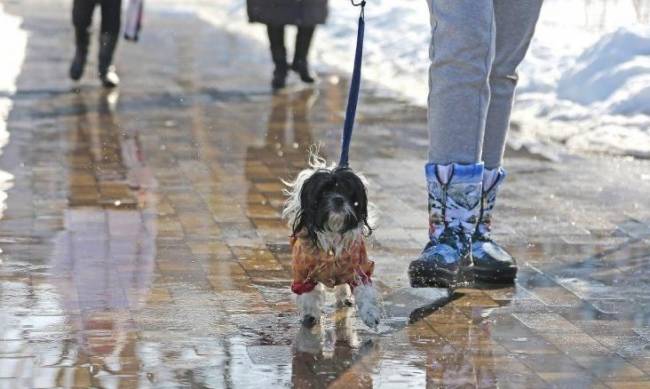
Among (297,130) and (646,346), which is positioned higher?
(646,346)

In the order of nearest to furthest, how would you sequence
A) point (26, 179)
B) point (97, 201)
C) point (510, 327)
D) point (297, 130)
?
point (510, 327)
point (97, 201)
point (26, 179)
point (297, 130)

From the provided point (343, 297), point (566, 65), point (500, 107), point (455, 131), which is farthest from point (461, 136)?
point (566, 65)

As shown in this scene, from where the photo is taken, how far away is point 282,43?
11.9 m

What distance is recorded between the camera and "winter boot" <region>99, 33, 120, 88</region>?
443 inches

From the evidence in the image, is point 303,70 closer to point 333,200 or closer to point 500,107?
point 500,107

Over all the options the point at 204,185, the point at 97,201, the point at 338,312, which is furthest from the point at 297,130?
the point at 338,312

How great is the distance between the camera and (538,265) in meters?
5.72

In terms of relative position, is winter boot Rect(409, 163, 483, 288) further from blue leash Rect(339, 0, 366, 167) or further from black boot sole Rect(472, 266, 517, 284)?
blue leash Rect(339, 0, 366, 167)

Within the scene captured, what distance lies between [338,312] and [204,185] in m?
2.39

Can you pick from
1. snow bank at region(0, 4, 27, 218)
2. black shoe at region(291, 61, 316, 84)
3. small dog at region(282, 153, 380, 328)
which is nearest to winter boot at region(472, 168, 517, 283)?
small dog at region(282, 153, 380, 328)

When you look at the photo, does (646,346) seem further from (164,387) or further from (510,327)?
(164,387)

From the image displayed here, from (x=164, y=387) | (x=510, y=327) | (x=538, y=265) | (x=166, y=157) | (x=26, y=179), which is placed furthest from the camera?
(x=166, y=157)

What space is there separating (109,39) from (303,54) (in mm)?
1477

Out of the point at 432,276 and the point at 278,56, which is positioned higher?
the point at 432,276
